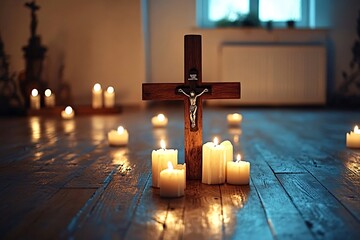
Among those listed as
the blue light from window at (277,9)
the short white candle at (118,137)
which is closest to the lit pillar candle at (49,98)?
the short white candle at (118,137)

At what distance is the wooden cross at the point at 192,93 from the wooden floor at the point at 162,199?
0.10 meters

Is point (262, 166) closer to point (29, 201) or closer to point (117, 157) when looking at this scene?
point (117, 157)

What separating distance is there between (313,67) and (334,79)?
36cm

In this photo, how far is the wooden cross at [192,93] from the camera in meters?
1.86

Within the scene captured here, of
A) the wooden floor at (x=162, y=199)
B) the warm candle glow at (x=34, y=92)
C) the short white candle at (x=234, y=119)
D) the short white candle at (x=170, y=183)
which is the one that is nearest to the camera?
the wooden floor at (x=162, y=199)

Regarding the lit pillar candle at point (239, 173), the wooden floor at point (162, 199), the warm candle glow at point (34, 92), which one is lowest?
the wooden floor at point (162, 199)

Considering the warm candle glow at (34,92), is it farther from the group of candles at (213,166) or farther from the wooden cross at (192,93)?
the group of candles at (213,166)

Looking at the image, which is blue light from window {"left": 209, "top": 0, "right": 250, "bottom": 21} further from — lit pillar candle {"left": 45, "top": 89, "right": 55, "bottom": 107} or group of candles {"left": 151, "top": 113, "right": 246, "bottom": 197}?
group of candles {"left": 151, "top": 113, "right": 246, "bottom": 197}

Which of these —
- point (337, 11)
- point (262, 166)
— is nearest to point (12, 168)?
point (262, 166)

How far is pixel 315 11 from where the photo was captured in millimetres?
5555

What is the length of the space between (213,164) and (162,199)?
0.91ft

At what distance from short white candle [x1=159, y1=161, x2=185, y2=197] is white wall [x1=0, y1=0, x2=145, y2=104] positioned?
3.82 meters

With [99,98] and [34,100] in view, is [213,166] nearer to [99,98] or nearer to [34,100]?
[99,98]

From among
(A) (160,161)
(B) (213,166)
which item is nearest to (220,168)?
(B) (213,166)
